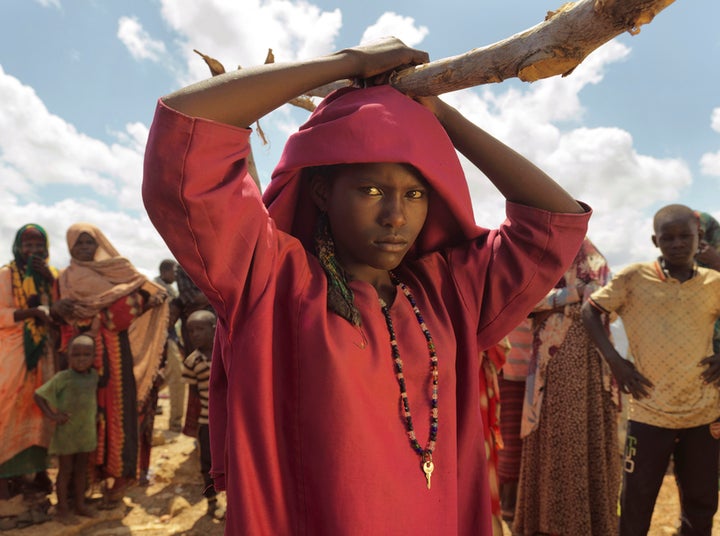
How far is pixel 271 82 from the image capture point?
125 cm

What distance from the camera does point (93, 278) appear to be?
5.46m

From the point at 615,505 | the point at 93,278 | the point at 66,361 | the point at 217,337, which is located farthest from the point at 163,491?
the point at 217,337

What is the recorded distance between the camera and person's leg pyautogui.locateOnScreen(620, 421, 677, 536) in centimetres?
363

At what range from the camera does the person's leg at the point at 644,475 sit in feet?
11.9

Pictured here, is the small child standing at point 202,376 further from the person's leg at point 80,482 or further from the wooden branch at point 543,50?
the wooden branch at point 543,50

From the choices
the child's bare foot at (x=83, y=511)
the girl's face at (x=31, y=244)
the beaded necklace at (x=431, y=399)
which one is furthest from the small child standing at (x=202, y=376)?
the beaded necklace at (x=431, y=399)

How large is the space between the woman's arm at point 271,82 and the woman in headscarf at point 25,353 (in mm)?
5100

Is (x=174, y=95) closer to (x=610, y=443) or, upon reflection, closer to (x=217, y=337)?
(x=217, y=337)

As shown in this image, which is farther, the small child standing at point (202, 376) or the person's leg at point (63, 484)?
the person's leg at point (63, 484)

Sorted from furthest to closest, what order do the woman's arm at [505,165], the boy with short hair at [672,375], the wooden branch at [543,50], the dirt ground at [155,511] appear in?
the dirt ground at [155,511] → the boy with short hair at [672,375] → the woman's arm at [505,165] → the wooden branch at [543,50]

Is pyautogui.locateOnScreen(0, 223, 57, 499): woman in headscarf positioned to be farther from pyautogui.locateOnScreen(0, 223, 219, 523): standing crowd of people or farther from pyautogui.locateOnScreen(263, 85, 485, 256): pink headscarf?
pyautogui.locateOnScreen(263, 85, 485, 256): pink headscarf

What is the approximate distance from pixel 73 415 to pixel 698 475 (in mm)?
5229

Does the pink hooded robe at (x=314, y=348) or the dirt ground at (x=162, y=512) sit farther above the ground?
the pink hooded robe at (x=314, y=348)

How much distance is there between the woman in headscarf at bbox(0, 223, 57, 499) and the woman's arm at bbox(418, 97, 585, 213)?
5164mm
